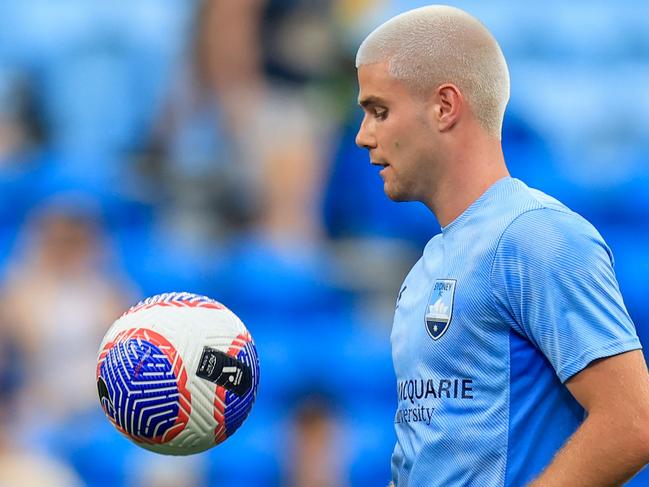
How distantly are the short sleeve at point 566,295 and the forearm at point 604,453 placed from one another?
0.44 ft

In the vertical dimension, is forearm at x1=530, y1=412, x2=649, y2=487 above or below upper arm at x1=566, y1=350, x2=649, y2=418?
below

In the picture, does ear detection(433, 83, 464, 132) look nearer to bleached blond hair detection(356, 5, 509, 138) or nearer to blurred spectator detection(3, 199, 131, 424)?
bleached blond hair detection(356, 5, 509, 138)

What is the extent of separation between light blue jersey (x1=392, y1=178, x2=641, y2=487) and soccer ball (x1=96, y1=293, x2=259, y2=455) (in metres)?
0.54

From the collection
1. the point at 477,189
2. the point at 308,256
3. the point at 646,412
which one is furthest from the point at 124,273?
the point at 646,412

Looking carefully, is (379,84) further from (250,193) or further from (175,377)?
(250,193)

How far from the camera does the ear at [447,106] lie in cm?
292

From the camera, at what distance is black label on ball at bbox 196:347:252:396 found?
3.22 metres

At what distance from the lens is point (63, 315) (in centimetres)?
743

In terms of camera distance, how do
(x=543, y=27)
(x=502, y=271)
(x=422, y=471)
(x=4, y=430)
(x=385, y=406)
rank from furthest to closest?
(x=543, y=27) → (x=385, y=406) → (x=4, y=430) → (x=422, y=471) → (x=502, y=271)

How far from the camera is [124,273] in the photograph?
25.6 ft

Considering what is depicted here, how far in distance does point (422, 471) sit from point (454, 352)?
31 centimetres

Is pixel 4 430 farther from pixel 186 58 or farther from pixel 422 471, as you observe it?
pixel 422 471

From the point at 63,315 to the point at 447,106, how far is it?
16.3 ft

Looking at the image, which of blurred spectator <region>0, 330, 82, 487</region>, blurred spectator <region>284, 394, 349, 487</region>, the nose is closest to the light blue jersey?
the nose
